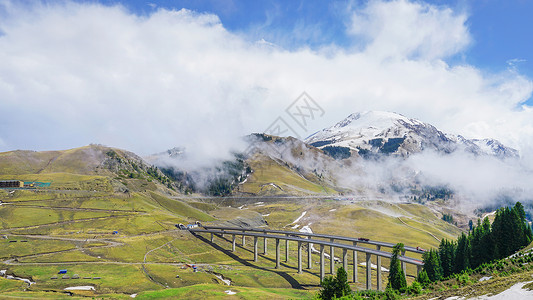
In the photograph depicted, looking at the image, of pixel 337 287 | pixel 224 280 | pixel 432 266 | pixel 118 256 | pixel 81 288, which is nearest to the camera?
pixel 337 287

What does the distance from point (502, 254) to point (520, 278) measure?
174 feet

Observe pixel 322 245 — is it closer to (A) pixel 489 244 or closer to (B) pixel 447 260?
(B) pixel 447 260

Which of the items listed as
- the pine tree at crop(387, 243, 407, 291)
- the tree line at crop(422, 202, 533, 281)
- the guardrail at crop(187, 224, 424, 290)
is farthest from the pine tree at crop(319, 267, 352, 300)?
the guardrail at crop(187, 224, 424, 290)

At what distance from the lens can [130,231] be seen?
163125 mm

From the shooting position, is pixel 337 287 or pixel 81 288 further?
pixel 81 288

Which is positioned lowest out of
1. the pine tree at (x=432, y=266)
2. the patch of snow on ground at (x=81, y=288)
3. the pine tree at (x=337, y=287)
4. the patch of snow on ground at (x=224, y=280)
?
the patch of snow on ground at (x=224, y=280)

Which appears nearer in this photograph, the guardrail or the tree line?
the tree line

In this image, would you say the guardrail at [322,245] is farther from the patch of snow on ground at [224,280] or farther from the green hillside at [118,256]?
the patch of snow on ground at [224,280]

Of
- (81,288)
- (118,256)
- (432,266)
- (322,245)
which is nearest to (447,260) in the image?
(432,266)

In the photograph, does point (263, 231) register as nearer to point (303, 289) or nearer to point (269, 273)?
point (269, 273)

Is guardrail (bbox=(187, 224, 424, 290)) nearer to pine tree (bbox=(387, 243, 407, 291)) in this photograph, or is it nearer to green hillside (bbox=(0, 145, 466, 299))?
green hillside (bbox=(0, 145, 466, 299))

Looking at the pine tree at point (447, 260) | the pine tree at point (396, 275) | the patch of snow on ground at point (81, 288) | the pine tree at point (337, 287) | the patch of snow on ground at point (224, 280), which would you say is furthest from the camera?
the patch of snow on ground at point (224, 280)

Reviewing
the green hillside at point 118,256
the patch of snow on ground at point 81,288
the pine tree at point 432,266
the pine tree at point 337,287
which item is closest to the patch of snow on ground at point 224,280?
the green hillside at point 118,256

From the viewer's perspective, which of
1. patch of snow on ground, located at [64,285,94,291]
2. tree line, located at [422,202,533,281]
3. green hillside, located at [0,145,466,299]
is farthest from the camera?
green hillside, located at [0,145,466,299]
